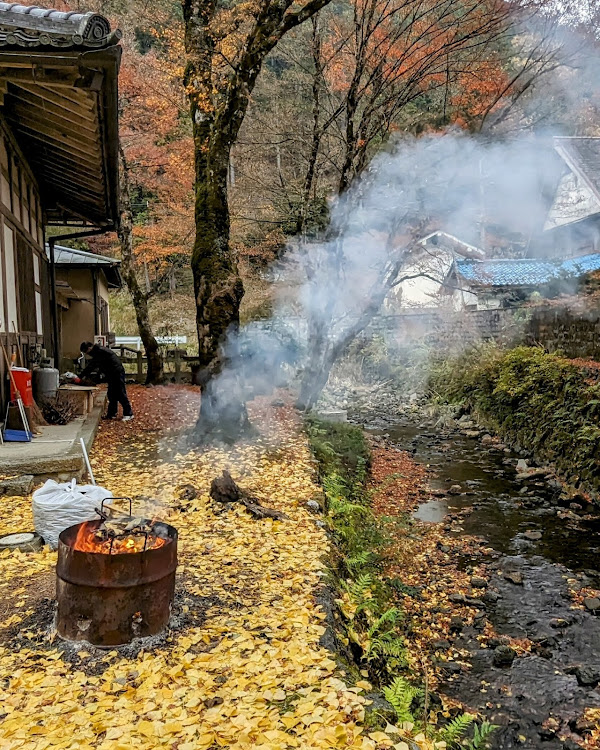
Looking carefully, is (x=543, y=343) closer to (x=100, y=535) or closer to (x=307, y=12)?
(x=307, y=12)

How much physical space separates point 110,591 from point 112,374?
24.8 ft

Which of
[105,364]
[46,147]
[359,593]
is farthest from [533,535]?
[46,147]

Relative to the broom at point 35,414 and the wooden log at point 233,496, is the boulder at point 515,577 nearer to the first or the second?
the wooden log at point 233,496

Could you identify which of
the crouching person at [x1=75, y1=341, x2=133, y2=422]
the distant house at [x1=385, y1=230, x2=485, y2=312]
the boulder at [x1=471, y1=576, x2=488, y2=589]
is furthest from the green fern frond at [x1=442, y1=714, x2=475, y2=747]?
the distant house at [x1=385, y1=230, x2=485, y2=312]

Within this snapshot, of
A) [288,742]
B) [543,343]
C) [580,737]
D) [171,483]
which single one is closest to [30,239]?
[171,483]

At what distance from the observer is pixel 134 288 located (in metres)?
15.5

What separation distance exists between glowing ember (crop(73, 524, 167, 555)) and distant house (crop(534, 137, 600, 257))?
20.6m

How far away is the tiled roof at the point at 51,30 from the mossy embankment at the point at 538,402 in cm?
859

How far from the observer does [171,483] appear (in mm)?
6773

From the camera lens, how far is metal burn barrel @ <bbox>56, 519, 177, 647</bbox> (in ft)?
10.9

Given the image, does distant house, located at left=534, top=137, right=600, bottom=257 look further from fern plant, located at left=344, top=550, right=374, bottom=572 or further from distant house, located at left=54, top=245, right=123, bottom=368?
fern plant, located at left=344, top=550, right=374, bottom=572

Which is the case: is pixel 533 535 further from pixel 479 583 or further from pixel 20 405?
pixel 20 405

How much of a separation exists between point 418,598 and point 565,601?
1.51 meters

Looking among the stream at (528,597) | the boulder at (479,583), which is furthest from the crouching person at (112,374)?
the boulder at (479,583)
